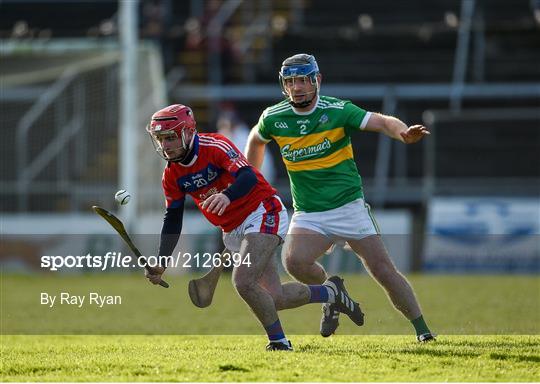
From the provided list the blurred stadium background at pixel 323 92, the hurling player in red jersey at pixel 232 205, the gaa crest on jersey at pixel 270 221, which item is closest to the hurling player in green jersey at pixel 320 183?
the hurling player in red jersey at pixel 232 205

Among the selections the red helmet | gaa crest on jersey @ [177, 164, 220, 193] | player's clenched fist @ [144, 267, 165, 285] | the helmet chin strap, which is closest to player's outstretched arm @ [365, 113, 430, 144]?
the helmet chin strap

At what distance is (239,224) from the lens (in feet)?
25.0

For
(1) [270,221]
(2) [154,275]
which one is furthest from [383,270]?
(2) [154,275]

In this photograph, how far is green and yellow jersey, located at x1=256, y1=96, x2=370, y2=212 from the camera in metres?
7.91

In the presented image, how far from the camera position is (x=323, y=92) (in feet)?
63.2

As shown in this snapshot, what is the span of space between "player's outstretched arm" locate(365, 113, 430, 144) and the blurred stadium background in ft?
30.7

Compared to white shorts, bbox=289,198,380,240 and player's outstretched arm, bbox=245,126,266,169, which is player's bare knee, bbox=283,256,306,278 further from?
player's outstretched arm, bbox=245,126,266,169

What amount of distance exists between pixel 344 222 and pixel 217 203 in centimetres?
123

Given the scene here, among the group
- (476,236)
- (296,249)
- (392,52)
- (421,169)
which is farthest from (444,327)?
(392,52)

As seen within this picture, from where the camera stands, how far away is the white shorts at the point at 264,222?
750 cm

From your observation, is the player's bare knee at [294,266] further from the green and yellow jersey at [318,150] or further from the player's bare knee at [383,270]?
the player's bare knee at [383,270]

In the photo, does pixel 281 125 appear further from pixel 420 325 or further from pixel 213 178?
pixel 420 325

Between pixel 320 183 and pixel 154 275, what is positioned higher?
pixel 320 183

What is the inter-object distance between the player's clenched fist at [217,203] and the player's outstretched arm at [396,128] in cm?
114
